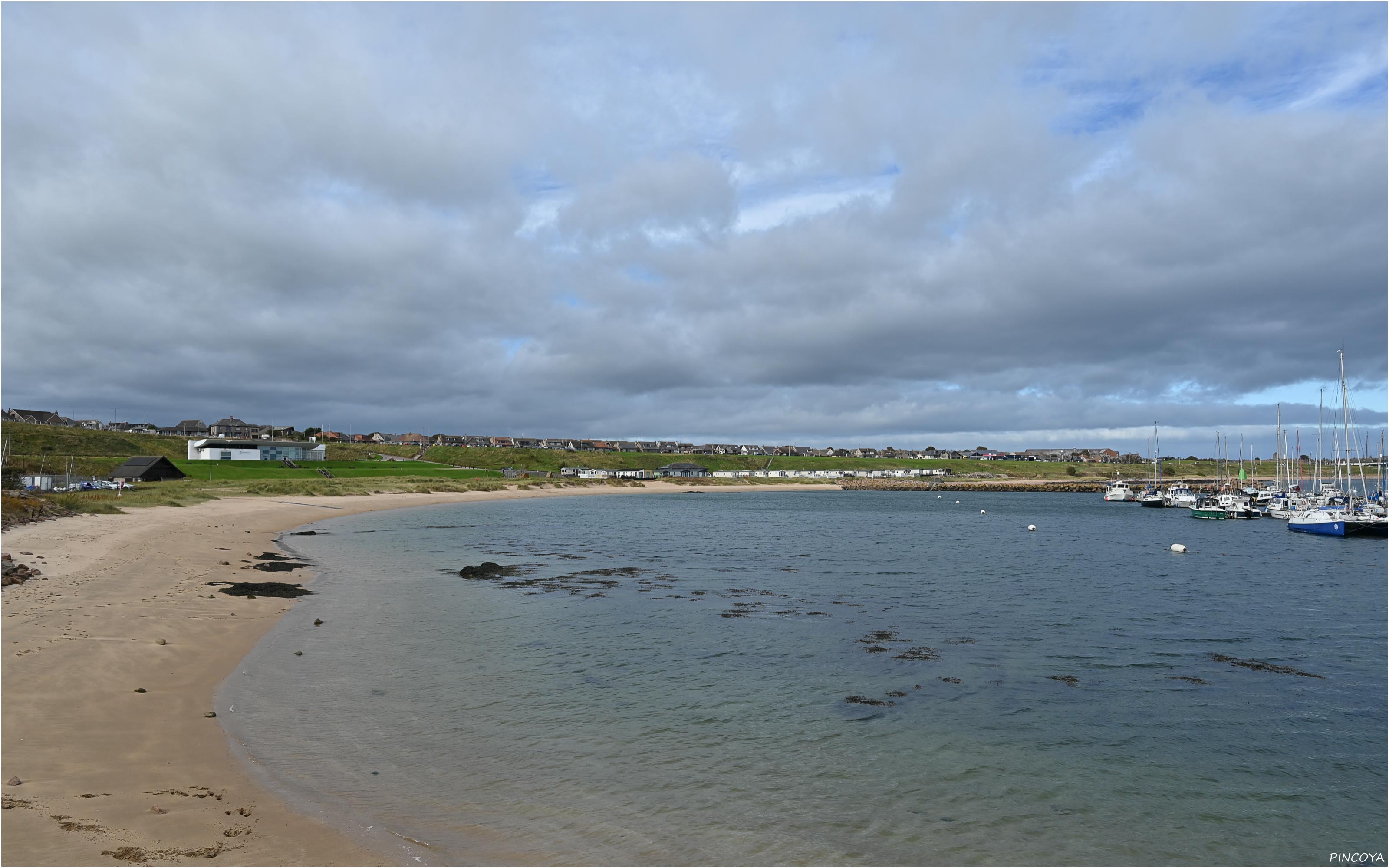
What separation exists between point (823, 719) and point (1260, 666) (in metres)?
14.2

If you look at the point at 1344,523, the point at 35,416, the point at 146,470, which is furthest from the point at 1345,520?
the point at 35,416

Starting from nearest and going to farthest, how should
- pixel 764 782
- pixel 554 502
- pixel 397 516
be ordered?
pixel 764 782 → pixel 397 516 → pixel 554 502

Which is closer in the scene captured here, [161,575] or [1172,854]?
[1172,854]

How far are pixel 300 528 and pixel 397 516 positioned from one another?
60.9 ft

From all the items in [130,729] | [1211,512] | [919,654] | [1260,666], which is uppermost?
[130,729]

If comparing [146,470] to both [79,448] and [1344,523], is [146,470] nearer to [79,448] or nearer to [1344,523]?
[79,448]

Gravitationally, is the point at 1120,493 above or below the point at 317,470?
below

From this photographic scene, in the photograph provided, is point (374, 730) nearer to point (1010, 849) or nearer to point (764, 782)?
point (764, 782)

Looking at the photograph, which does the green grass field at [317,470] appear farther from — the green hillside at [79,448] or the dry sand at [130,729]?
the dry sand at [130,729]

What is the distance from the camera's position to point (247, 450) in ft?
457

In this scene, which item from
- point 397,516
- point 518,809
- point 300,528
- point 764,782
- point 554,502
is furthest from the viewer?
point 554,502

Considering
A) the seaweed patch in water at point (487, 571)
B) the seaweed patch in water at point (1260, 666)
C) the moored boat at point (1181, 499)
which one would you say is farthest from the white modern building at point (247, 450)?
the moored boat at point (1181, 499)

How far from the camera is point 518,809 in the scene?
11234 mm

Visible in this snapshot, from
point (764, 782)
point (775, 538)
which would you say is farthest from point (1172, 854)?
point (775, 538)
